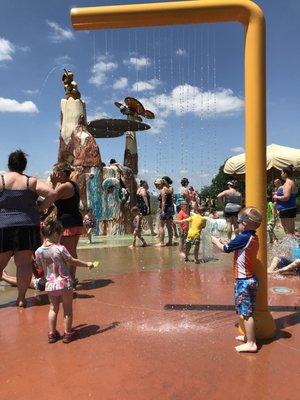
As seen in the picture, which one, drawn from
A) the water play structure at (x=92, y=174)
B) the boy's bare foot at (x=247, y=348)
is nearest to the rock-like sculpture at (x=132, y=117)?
the water play structure at (x=92, y=174)

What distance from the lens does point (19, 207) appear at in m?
4.49

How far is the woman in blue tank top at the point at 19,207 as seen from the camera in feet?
14.6

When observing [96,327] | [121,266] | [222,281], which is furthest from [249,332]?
[121,266]

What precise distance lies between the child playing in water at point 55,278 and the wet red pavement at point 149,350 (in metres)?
0.14

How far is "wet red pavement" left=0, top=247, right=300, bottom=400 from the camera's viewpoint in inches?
109

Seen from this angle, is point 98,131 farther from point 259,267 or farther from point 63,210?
point 259,267

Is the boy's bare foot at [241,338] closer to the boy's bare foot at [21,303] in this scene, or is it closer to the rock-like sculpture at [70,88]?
the boy's bare foot at [21,303]

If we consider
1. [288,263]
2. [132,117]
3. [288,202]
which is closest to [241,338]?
[288,263]

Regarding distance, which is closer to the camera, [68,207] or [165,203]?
[68,207]

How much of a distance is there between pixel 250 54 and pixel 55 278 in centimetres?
265

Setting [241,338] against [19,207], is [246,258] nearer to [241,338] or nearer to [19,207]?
[241,338]

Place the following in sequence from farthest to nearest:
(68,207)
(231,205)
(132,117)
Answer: (132,117)
(231,205)
(68,207)

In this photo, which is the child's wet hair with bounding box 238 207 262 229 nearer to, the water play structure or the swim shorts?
the swim shorts

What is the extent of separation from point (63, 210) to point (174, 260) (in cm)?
320
